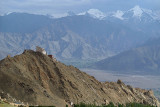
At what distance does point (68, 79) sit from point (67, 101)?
8.22 m

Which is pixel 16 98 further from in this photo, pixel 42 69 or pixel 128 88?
pixel 128 88

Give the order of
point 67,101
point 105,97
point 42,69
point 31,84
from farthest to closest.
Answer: point 105,97, point 42,69, point 67,101, point 31,84

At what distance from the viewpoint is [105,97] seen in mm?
88375

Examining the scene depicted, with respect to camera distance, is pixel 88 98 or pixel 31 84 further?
pixel 88 98

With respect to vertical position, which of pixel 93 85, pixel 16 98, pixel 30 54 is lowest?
pixel 16 98

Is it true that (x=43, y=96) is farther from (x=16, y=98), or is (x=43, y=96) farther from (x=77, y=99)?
(x=77, y=99)

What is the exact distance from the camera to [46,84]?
250ft

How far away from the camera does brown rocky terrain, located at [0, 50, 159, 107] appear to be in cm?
6731

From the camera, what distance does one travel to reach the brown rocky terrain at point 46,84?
67312 mm

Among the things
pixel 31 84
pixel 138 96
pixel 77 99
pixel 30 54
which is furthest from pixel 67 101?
pixel 138 96

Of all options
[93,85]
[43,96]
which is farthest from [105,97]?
[43,96]

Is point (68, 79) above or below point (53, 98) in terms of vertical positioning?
above

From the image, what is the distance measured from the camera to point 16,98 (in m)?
64.9

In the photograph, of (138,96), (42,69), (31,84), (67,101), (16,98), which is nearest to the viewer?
(16,98)
